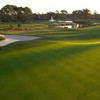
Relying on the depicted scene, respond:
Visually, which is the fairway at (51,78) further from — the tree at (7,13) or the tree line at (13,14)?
the tree line at (13,14)

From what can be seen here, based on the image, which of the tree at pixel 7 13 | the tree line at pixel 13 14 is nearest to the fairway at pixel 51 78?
the tree at pixel 7 13

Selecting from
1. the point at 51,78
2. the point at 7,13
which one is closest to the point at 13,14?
the point at 7,13

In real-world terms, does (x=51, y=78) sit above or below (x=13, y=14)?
below

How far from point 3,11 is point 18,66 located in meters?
88.0

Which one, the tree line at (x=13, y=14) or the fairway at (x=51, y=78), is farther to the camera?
the tree line at (x=13, y=14)

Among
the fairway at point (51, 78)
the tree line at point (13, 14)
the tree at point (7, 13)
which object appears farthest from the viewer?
the tree line at point (13, 14)

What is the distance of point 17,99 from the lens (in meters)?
5.32

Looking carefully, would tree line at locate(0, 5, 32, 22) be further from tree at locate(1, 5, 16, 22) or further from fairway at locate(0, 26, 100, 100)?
fairway at locate(0, 26, 100, 100)

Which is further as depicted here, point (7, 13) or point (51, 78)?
point (7, 13)

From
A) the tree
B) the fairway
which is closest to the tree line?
the tree

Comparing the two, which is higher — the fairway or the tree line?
the tree line

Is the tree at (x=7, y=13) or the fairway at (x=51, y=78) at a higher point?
the tree at (x=7, y=13)

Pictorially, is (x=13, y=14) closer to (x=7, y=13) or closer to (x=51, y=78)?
(x=7, y=13)

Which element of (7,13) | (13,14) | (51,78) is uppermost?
(7,13)
